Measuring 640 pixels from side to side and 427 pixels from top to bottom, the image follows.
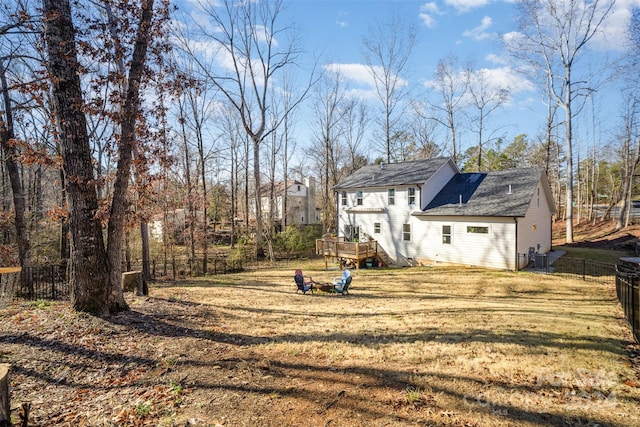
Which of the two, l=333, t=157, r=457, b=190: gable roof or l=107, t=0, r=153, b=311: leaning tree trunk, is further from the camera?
l=333, t=157, r=457, b=190: gable roof

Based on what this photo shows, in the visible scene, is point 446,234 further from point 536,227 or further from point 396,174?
point 396,174

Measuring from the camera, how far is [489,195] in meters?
18.4

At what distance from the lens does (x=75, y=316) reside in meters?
6.09

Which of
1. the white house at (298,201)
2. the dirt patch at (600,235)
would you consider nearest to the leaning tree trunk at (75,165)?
the dirt patch at (600,235)

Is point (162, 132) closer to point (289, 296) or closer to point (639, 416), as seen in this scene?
point (289, 296)

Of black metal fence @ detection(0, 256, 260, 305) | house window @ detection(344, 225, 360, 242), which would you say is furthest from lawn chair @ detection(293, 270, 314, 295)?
house window @ detection(344, 225, 360, 242)

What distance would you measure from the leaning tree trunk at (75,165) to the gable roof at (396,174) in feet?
58.1

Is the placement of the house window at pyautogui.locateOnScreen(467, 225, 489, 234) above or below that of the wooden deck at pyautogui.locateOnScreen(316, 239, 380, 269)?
above

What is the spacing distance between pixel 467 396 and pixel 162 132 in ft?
27.1

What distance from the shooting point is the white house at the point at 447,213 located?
16.7m

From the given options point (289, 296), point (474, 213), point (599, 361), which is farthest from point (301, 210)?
point (599, 361)

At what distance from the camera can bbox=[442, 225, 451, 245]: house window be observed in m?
18.6

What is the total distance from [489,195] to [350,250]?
9062 millimetres

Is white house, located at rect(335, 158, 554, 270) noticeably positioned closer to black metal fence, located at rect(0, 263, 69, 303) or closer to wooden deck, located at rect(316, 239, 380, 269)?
wooden deck, located at rect(316, 239, 380, 269)
